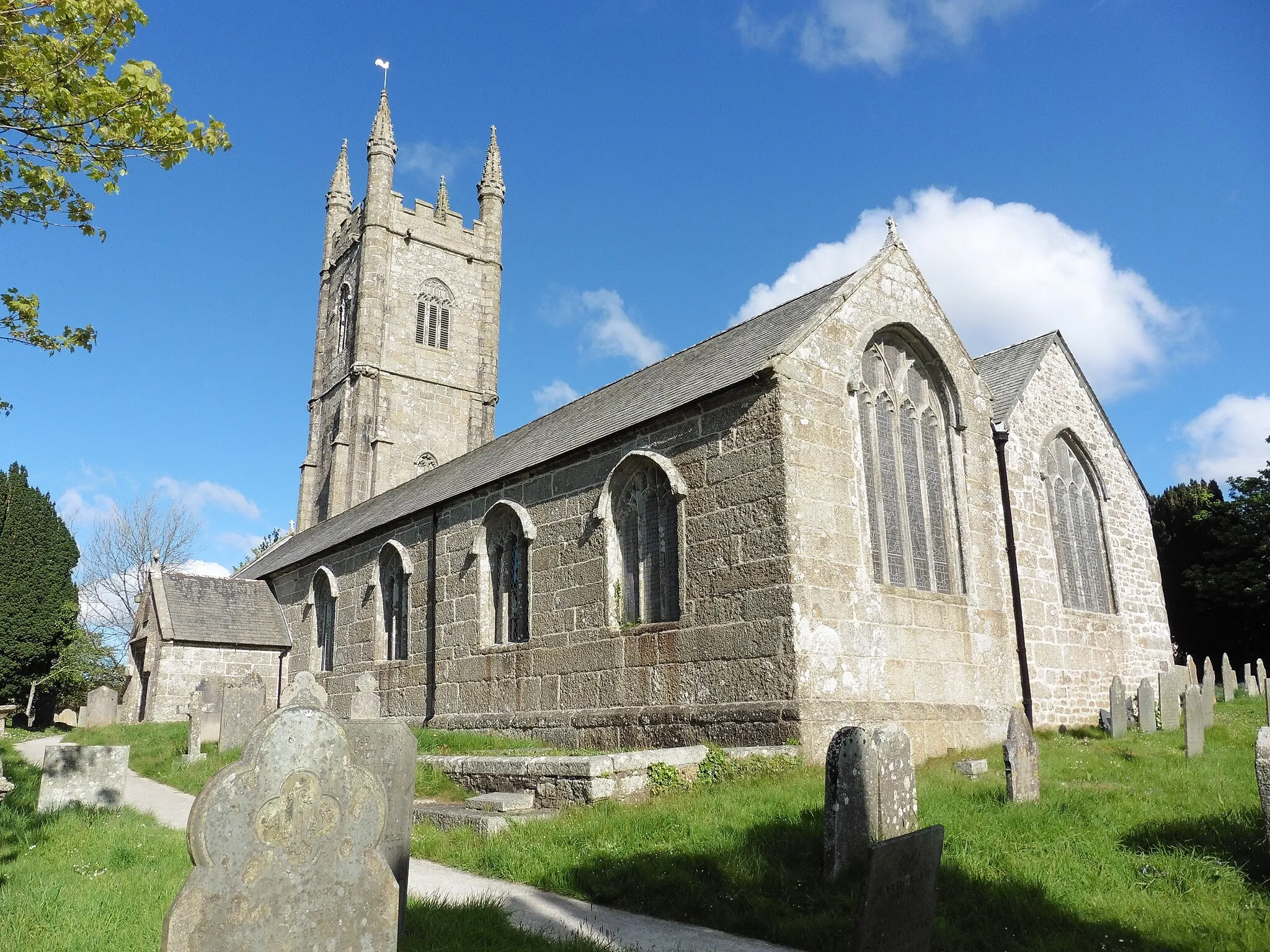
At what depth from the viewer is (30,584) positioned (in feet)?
90.1

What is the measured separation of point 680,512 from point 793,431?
1.95 m

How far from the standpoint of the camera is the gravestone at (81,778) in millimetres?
10578

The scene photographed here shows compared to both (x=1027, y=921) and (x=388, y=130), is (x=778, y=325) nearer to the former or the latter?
(x=1027, y=921)

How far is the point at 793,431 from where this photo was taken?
11609mm

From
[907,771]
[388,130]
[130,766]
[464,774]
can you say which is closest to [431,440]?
[388,130]

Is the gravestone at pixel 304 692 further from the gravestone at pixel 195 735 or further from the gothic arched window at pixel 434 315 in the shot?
the gothic arched window at pixel 434 315

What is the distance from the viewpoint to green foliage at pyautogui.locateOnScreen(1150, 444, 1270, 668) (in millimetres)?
28875

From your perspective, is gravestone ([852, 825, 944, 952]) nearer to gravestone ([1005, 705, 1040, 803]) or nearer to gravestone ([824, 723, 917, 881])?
gravestone ([824, 723, 917, 881])

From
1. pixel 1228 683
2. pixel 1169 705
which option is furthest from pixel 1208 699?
pixel 1228 683

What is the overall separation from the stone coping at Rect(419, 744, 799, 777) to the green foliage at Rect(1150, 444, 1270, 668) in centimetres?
2501

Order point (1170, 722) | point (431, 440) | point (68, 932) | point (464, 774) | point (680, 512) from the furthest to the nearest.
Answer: point (431, 440)
point (1170, 722)
point (680, 512)
point (464, 774)
point (68, 932)

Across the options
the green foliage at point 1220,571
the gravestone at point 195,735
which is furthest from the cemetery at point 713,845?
the green foliage at point 1220,571

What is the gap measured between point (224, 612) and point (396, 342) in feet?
54.6

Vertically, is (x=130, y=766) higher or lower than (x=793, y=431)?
lower
